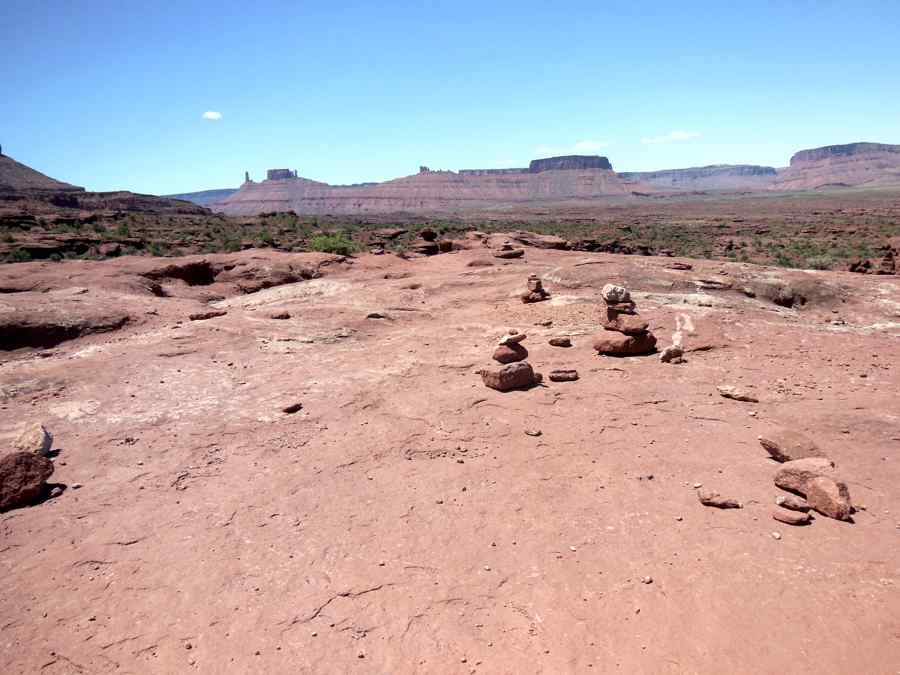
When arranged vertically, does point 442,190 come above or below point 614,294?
above

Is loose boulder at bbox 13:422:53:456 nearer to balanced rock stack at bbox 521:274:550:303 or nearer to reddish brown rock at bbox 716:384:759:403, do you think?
reddish brown rock at bbox 716:384:759:403

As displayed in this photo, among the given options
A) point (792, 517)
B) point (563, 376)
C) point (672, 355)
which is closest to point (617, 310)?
point (672, 355)

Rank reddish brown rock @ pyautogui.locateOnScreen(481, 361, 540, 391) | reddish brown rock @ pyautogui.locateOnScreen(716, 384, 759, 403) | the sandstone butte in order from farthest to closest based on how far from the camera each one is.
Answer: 1. reddish brown rock @ pyautogui.locateOnScreen(481, 361, 540, 391)
2. reddish brown rock @ pyautogui.locateOnScreen(716, 384, 759, 403)
3. the sandstone butte

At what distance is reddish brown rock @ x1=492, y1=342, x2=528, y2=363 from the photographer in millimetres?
8133

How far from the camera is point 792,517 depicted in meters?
4.30

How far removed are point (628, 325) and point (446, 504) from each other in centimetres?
479

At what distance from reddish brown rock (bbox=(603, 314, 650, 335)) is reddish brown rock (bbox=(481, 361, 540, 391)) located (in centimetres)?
194

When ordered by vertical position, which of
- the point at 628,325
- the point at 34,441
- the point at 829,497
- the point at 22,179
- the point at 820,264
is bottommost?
the point at 820,264

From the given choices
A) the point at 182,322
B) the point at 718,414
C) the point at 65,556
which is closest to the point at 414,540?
the point at 65,556

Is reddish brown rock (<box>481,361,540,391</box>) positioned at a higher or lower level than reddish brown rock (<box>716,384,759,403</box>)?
higher

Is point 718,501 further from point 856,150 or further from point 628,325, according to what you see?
point 856,150

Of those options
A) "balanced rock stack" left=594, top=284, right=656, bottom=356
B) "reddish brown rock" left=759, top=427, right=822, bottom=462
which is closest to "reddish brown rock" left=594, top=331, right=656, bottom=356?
"balanced rock stack" left=594, top=284, right=656, bottom=356

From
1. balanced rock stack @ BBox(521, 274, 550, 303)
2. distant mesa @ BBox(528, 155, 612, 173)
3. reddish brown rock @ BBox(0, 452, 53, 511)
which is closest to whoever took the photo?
reddish brown rock @ BBox(0, 452, 53, 511)

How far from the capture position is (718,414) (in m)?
6.35
